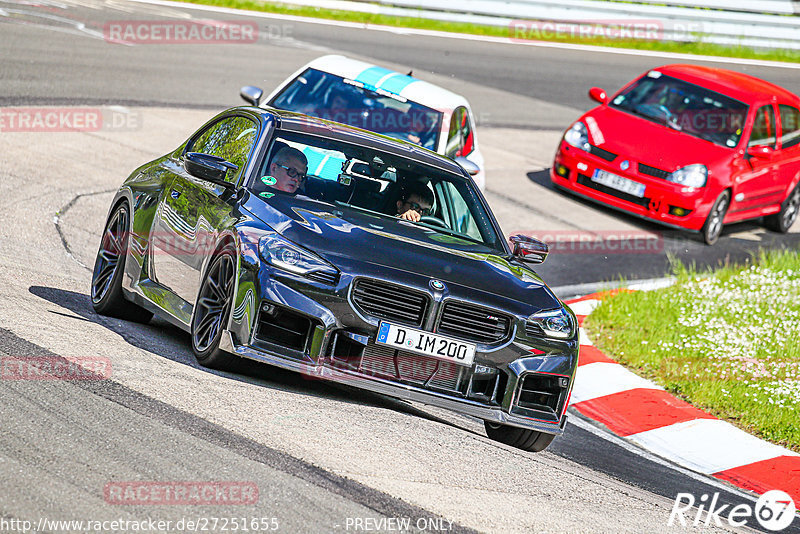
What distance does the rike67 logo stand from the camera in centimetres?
626

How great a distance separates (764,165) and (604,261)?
156 inches

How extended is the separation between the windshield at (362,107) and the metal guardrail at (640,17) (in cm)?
1626

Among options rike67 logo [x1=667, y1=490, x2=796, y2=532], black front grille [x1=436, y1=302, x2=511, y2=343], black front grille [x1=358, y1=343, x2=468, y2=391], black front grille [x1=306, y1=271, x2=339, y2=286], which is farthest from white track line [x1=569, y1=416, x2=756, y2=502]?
black front grille [x1=306, y1=271, x2=339, y2=286]

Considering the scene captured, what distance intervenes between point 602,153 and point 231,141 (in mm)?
8322

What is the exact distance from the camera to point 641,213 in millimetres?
15359

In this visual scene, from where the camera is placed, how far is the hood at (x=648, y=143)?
15336 mm

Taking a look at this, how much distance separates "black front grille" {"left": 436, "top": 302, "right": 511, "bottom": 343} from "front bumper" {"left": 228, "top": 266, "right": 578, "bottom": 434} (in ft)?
0.17

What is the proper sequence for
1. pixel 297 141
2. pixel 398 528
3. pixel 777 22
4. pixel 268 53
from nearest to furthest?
pixel 398 528, pixel 297 141, pixel 268 53, pixel 777 22

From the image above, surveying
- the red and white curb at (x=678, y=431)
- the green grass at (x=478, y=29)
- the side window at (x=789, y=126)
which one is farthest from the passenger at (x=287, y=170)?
the green grass at (x=478, y=29)

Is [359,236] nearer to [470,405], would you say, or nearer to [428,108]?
[470,405]

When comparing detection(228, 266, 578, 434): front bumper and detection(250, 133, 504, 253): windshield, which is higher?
detection(250, 133, 504, 253): windshield

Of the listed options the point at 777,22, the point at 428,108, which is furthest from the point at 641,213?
the point at 777,22

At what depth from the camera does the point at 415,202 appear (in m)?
7.77

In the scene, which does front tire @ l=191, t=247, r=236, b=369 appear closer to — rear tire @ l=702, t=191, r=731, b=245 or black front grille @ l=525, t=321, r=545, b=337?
black front grille @ l=525, t=321, r=545, b=337
